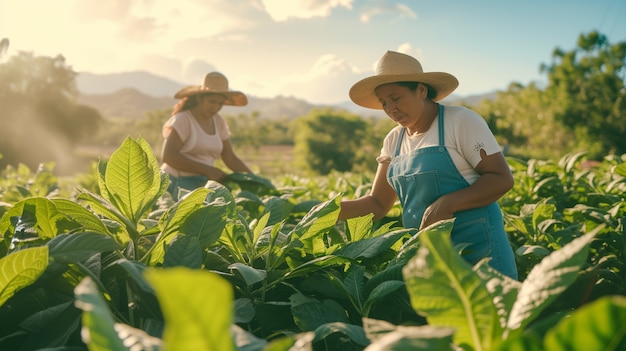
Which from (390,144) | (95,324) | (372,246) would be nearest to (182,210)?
(372,246)

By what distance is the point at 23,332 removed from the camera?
3.11 ft

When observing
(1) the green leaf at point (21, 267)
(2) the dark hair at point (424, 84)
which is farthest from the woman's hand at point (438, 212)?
(1) the green leaf at point (21, 267)

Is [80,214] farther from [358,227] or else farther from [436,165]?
[436,165]

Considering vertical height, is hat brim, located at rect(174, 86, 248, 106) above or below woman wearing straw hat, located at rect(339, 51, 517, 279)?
above

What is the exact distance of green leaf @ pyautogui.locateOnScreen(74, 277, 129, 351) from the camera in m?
0.54

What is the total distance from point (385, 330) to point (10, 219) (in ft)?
2.93

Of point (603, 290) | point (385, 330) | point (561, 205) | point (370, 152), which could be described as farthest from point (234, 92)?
point (370, 152)

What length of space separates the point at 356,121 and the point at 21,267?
47803 millimetres

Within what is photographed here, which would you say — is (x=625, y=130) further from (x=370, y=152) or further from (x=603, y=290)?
(x=603, y=290)

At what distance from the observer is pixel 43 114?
50250mm

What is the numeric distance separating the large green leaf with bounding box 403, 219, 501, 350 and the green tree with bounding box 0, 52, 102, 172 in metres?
51.1

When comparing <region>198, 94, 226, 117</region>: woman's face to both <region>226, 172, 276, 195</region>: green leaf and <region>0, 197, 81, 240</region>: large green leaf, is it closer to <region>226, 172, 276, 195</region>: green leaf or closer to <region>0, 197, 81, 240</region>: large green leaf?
<region>226, 172, 276, 195</region>: green leaf

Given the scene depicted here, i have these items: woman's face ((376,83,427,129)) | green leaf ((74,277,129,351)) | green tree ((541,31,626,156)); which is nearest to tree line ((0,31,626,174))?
green tree ((541,31,626,156))

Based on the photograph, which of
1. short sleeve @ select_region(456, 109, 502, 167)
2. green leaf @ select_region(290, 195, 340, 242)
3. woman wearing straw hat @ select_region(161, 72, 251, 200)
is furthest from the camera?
woman wearing straw hat @ select_region(161, 72, 251, 200)
